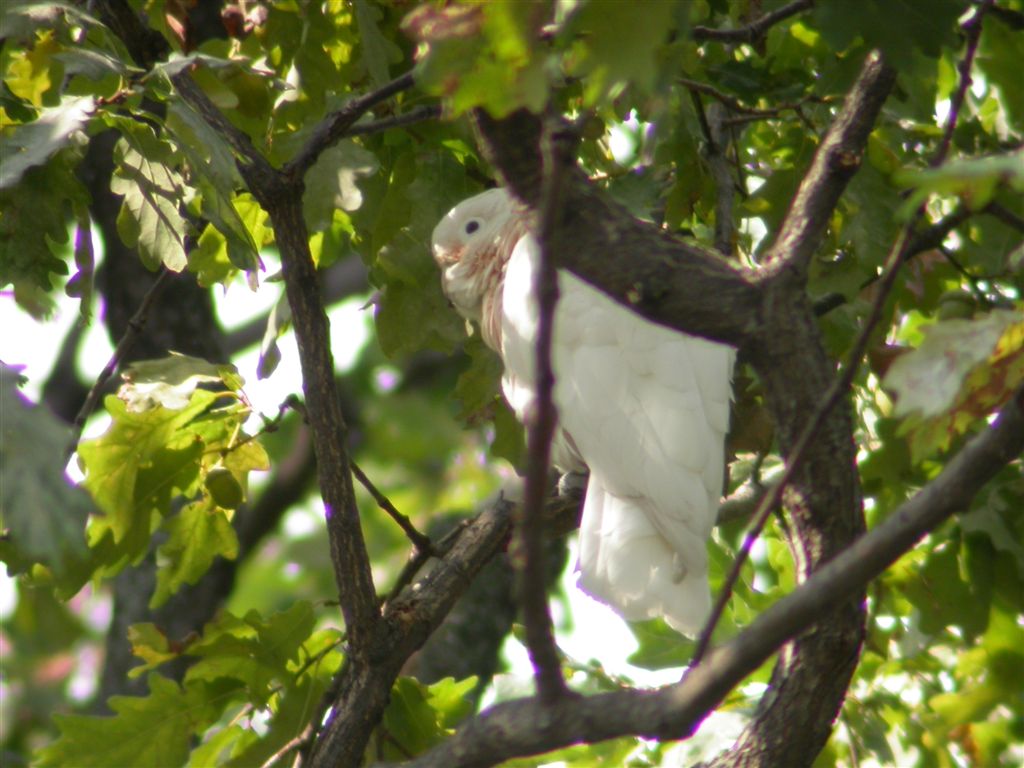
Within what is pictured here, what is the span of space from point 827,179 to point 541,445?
0.82m

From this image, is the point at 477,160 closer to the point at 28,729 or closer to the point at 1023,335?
the point at 1023,335

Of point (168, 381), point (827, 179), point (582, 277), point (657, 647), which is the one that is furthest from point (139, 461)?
point (827, 179)

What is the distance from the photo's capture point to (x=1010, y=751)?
3.94m

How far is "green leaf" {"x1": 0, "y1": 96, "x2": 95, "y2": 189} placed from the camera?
5.45ft

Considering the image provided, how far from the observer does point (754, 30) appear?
2264 mm

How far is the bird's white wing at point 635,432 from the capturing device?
7.66 ft

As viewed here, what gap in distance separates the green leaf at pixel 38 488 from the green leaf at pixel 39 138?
44cm

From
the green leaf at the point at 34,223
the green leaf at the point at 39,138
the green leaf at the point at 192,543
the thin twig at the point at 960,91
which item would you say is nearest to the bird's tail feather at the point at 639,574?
the green leaf at the point at 192,543

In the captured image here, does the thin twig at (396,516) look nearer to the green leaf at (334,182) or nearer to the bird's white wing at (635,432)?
the bird's white wing at (635,432)

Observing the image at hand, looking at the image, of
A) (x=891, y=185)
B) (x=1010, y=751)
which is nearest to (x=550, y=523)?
(x=891, y=185)

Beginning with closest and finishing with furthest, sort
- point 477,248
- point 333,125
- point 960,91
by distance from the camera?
point 960,91 < point 333,125 < point 477,248

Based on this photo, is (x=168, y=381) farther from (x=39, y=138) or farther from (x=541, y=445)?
(x=541, y=445)

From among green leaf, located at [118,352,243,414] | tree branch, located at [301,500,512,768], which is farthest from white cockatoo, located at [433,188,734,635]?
green leaf, located at [118,352,243,414]

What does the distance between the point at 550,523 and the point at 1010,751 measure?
6.41ft
